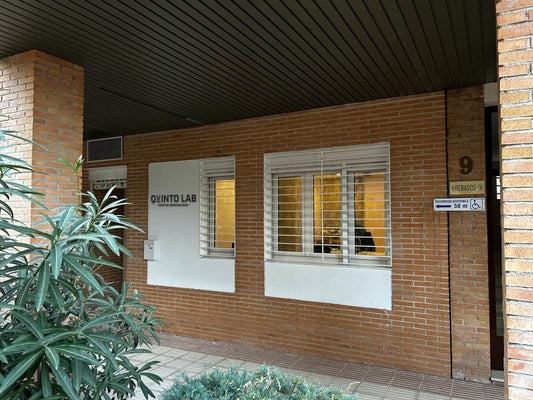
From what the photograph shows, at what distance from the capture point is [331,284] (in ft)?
17.6

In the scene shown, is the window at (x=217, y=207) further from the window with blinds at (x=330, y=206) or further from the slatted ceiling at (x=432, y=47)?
the slatted ceiling at (x=432, y=47)

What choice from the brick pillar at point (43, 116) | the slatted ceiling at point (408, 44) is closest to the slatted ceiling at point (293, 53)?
the slatted ceiling at point (408, 44)

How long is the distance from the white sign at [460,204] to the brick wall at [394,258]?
0.29 feet

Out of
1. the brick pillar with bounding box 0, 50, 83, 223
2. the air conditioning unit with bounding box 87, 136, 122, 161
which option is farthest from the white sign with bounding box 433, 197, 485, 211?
the air conditioning unit with bounding box 87, 136, 122, 161

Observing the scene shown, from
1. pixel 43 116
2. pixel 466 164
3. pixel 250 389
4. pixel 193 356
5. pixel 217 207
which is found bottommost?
pixel 193 356

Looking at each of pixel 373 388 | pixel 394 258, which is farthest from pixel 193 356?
pixel 394 258

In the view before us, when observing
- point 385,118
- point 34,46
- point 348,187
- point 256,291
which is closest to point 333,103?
point 385,118

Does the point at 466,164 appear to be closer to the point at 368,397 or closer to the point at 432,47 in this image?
the point at 432,47

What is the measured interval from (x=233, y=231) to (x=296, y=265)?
1.32m

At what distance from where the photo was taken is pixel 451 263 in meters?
4.70

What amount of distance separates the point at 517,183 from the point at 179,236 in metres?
5.57

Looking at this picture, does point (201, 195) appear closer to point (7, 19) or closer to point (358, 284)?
point (358, 284)

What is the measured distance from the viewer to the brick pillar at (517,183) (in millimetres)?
1826

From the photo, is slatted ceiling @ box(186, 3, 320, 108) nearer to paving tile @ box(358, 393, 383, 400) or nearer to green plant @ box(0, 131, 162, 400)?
green plant @ box(0, 131, 162, 400)
